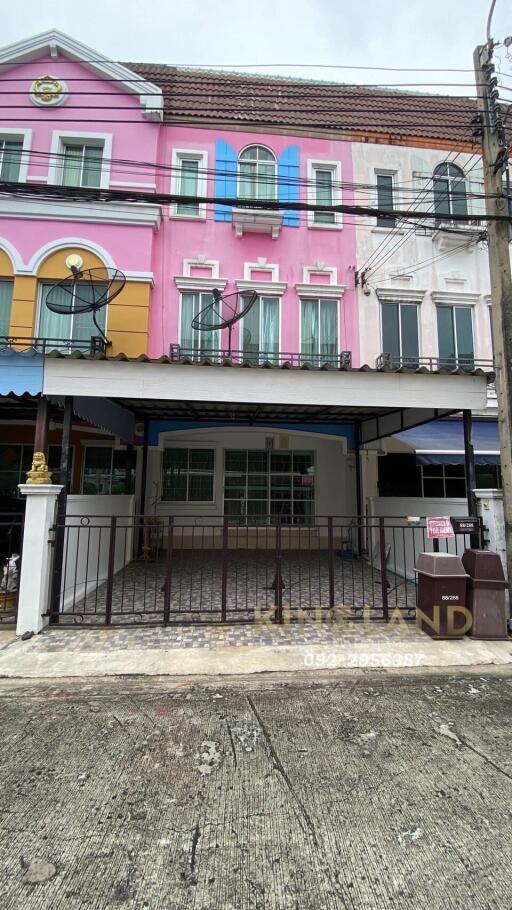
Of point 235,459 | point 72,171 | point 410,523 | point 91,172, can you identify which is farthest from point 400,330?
point 72,171

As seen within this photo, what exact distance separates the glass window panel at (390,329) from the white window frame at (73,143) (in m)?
7.93

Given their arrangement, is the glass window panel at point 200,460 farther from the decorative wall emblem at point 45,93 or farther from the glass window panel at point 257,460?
the decorative wall emblem at point 45,93

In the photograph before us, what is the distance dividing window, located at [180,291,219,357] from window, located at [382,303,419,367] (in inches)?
182

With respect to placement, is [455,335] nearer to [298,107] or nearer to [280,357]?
[280,357]

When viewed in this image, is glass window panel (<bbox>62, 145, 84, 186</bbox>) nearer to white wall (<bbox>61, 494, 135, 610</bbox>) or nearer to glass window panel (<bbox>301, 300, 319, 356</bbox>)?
glass window panel (<bbox>301, 300, 319, 356</bbox>)

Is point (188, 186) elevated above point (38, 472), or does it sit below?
above

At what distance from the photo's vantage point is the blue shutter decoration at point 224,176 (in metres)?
11.1

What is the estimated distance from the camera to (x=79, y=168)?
10500 mm

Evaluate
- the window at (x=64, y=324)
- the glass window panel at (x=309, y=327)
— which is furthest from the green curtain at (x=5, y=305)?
the glass window panel at (x=309, y=327)

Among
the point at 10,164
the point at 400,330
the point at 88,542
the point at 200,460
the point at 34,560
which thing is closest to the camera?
the point at 34,560

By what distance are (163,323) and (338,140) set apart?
743 cm

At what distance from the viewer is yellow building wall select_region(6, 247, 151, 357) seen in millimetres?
9820

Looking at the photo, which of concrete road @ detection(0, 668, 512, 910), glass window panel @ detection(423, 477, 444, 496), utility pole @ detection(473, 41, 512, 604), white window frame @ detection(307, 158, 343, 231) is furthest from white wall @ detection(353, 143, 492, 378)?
concrete road @ detection(0, 668, 512, 910)

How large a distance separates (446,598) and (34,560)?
5.40m
